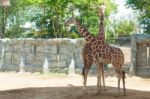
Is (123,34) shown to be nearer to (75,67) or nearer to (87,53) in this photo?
(75,67)

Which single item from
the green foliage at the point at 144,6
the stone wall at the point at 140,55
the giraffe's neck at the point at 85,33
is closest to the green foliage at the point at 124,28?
the green foliage at the point at 144,6

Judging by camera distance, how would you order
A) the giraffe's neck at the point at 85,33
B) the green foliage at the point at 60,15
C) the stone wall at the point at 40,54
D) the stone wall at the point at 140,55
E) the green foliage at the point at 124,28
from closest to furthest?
the giraffe's neck at the point at 85,33 → the stone wall at the point at 140,55 → the stone wall at the point at 40,54 → the green foliage at the point at 60,15 → the green foliage at the point at 124,28

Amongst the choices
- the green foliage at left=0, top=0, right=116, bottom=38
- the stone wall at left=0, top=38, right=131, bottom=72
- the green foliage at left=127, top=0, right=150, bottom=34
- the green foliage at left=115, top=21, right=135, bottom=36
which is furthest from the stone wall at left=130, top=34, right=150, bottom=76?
the green foliage at left=115, top=21, right=135, bottom=36

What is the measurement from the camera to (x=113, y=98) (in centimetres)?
1140

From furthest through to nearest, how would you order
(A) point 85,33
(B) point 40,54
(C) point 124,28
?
(C) point 124,28, (B) point 40,54, (A) point 85,33

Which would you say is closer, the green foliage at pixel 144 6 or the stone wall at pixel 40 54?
the green foliage at pixel 144 6

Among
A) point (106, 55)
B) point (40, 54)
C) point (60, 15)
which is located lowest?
point (40, 54)

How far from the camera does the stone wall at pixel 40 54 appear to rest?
2248cm

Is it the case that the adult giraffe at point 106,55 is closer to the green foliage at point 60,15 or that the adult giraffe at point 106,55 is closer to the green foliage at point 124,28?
the green foliage at point 60,15

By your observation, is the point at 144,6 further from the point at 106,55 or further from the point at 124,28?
the point at 124,28

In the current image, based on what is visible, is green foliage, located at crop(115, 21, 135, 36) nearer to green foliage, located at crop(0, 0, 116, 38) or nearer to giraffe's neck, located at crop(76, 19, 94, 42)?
green foliage, located at crop(0, 0, 116, 38)

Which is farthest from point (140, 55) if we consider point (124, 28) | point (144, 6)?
point (124, 28)

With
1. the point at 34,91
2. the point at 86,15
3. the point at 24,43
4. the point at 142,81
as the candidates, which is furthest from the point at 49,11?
the point at 34,91

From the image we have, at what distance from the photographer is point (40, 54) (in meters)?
24.0
